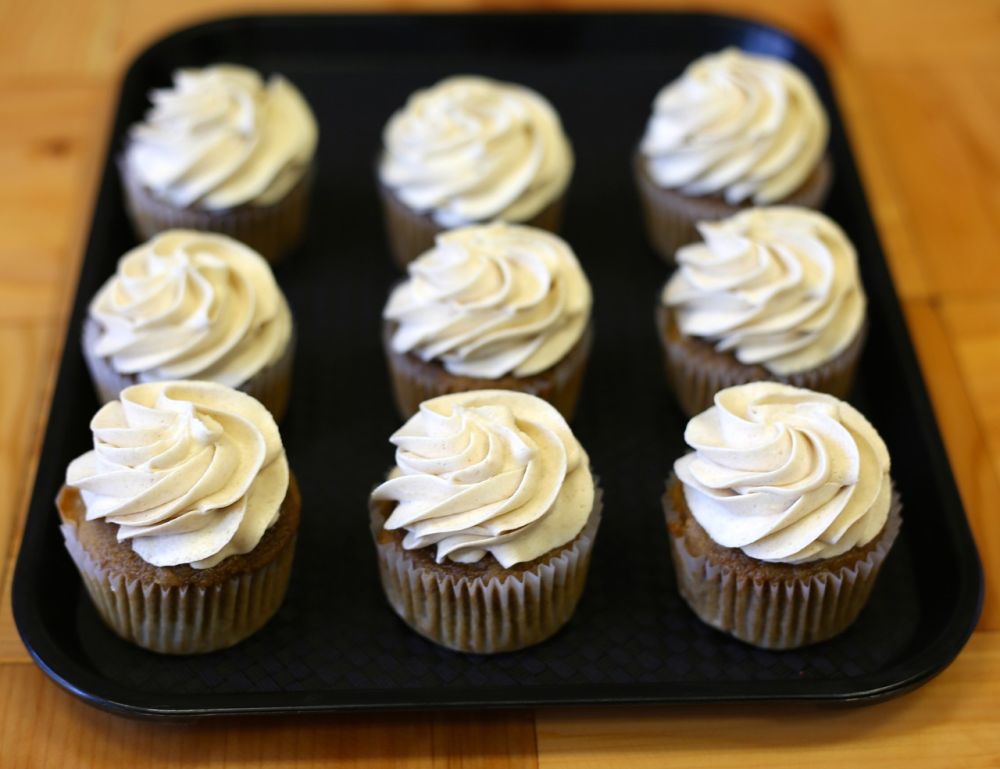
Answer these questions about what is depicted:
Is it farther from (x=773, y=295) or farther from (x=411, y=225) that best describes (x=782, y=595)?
(x=411, y=225)

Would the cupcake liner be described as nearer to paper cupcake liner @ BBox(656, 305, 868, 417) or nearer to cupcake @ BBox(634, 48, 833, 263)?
paper cupcake liner @ BBox(656, 305, 868, 417)

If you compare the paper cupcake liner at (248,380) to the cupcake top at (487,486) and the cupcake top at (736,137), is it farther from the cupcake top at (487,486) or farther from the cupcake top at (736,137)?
the cupcake top at (736,137)

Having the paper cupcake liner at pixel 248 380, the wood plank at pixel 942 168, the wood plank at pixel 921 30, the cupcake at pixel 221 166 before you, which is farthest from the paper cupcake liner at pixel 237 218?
the wood plank at pixel 921 30

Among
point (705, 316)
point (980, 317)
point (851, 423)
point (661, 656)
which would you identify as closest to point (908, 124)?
point (980, 317)

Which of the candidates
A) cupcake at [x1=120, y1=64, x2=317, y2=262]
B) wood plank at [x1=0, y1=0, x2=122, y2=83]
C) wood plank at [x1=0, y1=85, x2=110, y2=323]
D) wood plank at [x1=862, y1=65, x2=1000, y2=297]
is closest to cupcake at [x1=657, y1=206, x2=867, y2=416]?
wood plank at [x1=862, y1=65, x2=1000, y2=297]

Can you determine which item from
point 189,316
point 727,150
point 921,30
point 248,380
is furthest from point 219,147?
point 921,30

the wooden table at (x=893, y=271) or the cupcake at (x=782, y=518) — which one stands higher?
the cupcake at (x=782, y=518)
